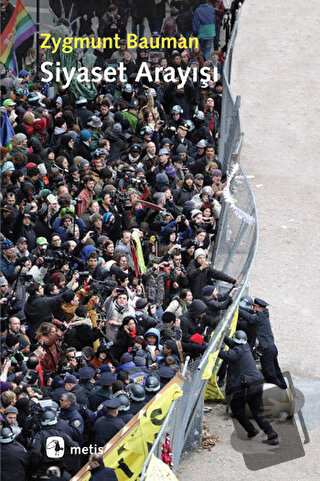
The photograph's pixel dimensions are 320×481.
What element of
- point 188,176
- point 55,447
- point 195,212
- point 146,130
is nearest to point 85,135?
point 146,130

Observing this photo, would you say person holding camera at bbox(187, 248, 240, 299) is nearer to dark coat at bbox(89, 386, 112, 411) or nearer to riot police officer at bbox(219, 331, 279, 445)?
riot police officer at bbox(219, 331, 279, 445)

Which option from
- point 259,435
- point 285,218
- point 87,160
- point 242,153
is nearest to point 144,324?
point 259,435

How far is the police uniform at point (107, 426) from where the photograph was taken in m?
14.6

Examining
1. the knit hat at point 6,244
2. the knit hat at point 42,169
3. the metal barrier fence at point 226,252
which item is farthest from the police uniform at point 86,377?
the knit hat at point 42,169

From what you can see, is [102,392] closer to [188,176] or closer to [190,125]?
[188,176]

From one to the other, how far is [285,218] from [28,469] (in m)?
10.6

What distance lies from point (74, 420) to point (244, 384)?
2.72 metres

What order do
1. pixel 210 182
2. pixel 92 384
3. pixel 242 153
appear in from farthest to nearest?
pixel 242 153 < pixel 210 182 < pixel 92 384

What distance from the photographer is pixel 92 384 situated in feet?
51.2

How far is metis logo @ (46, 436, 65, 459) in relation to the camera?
1395cm

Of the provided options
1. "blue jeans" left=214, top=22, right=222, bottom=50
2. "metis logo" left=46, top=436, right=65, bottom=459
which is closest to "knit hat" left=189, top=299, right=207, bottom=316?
"metis logo" left=46, top=436, right=65, bottom=459

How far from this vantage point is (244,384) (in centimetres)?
1639

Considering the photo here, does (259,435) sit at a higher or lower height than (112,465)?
lower

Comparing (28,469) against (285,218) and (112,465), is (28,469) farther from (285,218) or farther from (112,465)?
(285,218)
